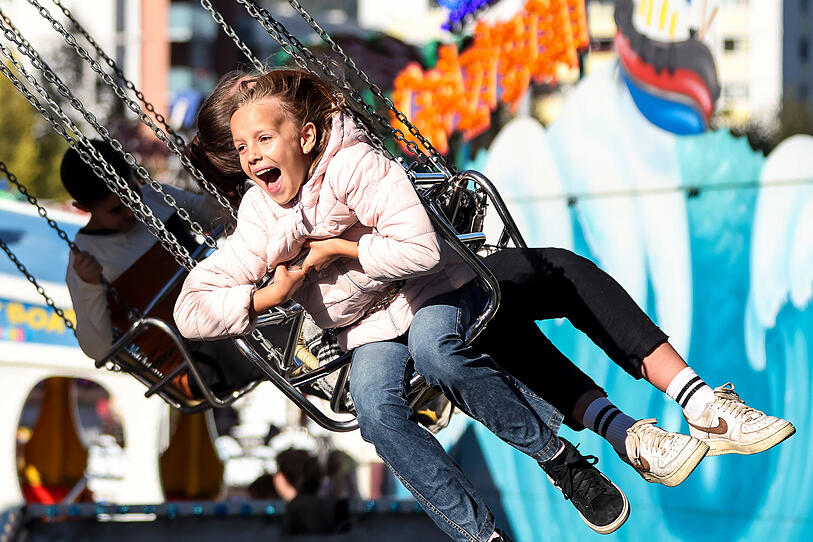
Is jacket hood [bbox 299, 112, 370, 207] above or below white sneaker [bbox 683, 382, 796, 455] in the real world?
above

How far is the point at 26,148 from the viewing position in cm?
2450

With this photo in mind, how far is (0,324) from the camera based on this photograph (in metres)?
6.71

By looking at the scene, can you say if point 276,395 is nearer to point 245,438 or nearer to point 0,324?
point 245,438

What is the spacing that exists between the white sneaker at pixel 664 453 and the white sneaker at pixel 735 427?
39mm

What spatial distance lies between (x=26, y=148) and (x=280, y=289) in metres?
23.3

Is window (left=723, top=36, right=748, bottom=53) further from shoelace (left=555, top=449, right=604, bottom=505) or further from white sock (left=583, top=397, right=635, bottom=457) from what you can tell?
shoelace (left=555, top=449, right=604, bottom=505)

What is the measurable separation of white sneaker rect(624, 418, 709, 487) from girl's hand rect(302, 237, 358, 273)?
82cm

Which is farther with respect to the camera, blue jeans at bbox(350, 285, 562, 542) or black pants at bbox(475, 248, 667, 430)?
black pants at bbox(475, 248, 667, 430)

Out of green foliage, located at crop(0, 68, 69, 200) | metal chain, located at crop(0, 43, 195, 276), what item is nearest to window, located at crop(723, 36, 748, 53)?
metal chain, located at crop(0, 43, 195, 276)

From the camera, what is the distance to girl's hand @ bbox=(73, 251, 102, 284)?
397cm

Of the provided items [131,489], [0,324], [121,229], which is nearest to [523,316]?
[121,229]

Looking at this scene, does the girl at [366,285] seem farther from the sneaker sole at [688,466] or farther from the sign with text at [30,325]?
the sign with text at [30,325]

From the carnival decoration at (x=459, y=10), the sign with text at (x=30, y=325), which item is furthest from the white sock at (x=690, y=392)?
the carnival decoration at (x=459, y=10)

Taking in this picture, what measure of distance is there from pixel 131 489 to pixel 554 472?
5.63m
